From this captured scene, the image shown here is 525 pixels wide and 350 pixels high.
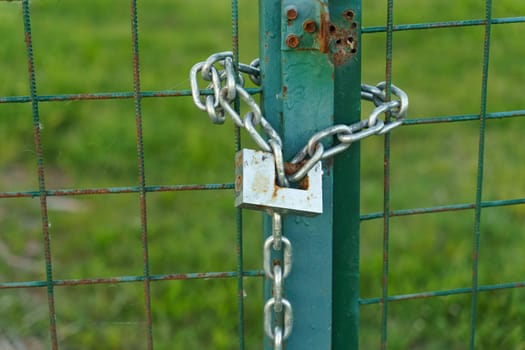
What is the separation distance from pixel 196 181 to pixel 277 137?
107 inches

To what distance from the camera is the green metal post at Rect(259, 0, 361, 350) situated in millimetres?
1384

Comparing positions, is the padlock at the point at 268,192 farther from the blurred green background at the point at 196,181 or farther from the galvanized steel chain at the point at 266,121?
the blurred green background at the point at 196,181

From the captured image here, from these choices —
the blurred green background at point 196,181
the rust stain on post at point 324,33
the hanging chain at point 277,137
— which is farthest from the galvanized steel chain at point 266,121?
the blurred green background at point 196,181

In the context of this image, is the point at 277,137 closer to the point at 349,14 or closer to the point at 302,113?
the point at 302,113

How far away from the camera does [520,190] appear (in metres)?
3.79

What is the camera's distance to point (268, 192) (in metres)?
1.32

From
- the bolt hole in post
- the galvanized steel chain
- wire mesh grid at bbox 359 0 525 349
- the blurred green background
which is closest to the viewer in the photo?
the galvanized steel chain

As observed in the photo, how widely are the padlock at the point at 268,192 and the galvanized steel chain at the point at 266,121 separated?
0.6 inches

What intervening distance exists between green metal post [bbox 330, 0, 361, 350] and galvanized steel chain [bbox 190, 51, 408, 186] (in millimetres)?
91

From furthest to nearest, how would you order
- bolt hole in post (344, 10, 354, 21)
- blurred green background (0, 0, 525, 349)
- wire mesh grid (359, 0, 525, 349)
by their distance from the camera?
blurred green background (0, 0, 525, 349)
wire mesh grid (359, 0, 525, 349)
bolt hole in post (344, 10, 354, 21)

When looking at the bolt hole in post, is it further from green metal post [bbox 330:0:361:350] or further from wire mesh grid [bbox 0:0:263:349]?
wire mesh grid [bbox 0:0:263:349]

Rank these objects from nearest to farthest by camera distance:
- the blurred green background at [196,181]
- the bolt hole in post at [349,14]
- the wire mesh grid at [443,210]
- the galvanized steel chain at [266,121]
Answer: the galvanized steel chain at [266,121], the bolt hole in post at [349,14], the wire mesh grid at [443,210], the blurred green background at [196,181]

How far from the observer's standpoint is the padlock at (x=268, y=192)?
1.31 metres

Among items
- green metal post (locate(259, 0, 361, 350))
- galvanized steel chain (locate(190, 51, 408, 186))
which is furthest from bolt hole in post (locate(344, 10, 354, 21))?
galvanized steel chain (locate(190, 51, 408, 186))
